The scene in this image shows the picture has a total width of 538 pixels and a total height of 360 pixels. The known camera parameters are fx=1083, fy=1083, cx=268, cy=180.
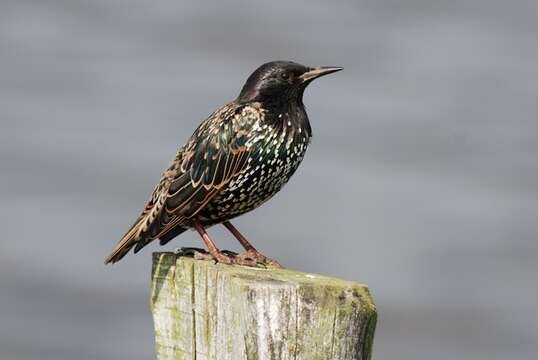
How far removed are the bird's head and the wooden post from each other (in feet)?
6.27

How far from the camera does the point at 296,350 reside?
12.5 feet

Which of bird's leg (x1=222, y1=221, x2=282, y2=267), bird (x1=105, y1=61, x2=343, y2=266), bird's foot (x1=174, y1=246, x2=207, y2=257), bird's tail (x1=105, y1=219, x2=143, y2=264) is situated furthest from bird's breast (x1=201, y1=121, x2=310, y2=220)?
bird's foot (x1=174, y1=246, x2=207, y2=257)

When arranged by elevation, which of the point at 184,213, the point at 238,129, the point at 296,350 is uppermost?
the point at 238,129

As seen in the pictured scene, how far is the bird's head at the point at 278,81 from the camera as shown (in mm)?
5891

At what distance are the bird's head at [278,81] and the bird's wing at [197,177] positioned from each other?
0.60 ft

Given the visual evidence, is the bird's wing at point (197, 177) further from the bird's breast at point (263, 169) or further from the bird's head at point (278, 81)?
the bird's head at point (278, 81)

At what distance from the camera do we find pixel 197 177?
18.5 ft

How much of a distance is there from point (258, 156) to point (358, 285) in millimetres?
1881

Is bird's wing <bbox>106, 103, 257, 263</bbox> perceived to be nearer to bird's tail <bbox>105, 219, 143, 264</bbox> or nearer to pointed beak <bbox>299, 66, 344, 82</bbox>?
bird's tail <bbox>105, 219, 143, 264</bbox>

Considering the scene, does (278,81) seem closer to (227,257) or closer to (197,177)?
(197,177)

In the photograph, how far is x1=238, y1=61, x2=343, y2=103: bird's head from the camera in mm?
5891

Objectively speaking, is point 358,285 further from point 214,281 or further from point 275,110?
point 275,110

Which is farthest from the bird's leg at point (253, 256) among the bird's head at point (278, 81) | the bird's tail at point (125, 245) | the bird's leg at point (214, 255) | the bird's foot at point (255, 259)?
the bird's head at point (278, 81)

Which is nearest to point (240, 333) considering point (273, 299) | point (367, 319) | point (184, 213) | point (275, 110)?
point (273, 299)
